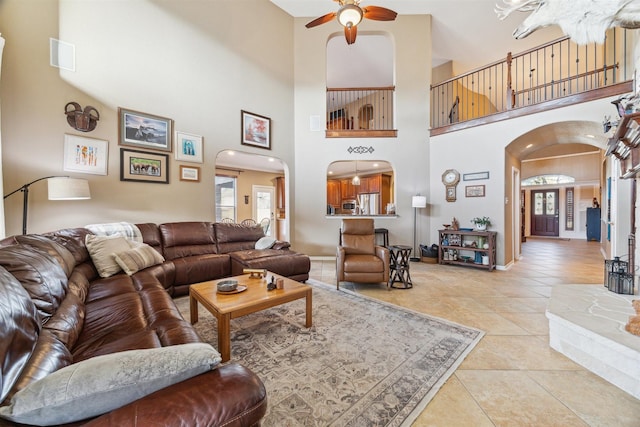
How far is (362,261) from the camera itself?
335cm

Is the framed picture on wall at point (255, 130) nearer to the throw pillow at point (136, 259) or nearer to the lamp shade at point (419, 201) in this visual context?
the throw pillow at point (136, 259)

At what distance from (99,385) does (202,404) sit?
26 centimetres

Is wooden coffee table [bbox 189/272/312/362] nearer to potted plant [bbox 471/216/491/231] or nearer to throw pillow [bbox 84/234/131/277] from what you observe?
throw pillow [bbox 84/234/131/277]

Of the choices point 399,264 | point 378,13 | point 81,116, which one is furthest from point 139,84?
point 399,264

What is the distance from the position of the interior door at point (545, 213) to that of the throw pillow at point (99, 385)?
12.5m

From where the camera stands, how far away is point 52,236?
2.37 metres

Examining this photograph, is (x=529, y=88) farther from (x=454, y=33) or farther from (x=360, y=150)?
(x=360, y=150)

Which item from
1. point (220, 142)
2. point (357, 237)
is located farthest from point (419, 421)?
point (220, 142)

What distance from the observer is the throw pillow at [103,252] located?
2498mm

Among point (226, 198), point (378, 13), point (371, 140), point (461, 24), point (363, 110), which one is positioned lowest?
point (226, 198)

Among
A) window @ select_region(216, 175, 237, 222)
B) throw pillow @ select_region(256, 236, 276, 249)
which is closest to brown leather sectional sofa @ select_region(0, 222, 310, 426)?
throw pillow @ select_region(256, 236, 276, 249)

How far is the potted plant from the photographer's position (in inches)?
179

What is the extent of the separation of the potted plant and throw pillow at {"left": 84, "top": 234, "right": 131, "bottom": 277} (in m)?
5.31

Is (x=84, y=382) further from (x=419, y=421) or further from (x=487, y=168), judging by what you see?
(x=487, y=168)
